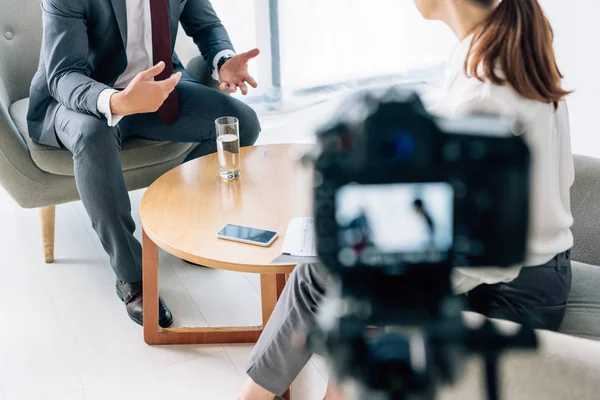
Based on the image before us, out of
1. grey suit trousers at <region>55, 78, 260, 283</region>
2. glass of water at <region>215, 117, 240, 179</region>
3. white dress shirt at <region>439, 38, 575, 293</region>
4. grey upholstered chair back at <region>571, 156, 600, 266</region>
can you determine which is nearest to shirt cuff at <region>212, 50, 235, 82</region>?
grey suit trousers at <region>55, 78, 260, 283</region>

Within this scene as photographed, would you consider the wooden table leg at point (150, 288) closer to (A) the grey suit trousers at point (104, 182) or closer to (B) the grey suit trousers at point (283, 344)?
(A) the grey suit trousers at point (104, 182)

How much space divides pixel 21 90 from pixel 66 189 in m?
0.49

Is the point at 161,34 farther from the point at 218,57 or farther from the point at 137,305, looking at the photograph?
the point at 137,305

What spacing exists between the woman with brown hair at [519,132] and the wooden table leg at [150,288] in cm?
56

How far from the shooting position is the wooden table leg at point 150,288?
5.00 feet

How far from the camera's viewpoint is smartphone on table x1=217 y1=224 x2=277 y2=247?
4.23 ft

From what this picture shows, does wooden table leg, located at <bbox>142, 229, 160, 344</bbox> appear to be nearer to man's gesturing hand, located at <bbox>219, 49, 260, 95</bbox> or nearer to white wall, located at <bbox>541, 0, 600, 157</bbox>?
man's gesturing hand, located at <bbox>219, 49, 260, 95</bbox>

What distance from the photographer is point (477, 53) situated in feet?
1.58

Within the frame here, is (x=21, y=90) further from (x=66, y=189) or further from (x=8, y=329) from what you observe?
(x=8, y=329)

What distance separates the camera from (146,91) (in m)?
1.49

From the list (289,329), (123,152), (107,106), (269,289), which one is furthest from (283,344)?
(123,152)

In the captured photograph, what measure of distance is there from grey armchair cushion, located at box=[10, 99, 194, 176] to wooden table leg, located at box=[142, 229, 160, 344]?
0.40m

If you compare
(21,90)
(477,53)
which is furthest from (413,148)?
(21,90)

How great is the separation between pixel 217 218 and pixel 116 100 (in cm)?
40
